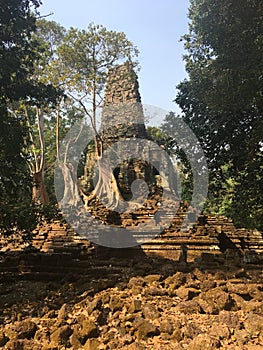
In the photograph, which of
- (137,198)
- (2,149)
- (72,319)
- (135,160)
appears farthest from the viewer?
(135,160)

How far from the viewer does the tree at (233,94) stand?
688cm

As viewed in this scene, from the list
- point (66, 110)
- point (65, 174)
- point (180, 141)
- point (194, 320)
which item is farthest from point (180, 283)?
point (66, 110)

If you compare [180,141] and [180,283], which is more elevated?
[180,141]

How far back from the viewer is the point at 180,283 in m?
5.12

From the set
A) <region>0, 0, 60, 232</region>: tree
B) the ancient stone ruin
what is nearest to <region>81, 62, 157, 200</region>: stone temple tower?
the ancient stone ruin

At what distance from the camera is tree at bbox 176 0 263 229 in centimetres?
688

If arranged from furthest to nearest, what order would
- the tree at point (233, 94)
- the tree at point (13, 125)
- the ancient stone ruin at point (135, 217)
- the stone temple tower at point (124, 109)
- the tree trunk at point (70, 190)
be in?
the stone temple tower at point (124, 109) → the tree trunk at point (70, 190) → the ancient stone ruin at point (135, 217) → the tree at point (233, 94) → the tree at point (13, 125)

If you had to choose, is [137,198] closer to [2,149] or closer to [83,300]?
[2,149]

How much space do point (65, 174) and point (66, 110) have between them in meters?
4.09

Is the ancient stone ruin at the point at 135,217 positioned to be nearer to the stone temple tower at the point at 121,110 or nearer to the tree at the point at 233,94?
the stone temple tower at the point at 121,110

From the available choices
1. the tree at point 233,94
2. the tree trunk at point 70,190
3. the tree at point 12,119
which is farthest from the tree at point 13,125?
the tree trunk at point 70,190

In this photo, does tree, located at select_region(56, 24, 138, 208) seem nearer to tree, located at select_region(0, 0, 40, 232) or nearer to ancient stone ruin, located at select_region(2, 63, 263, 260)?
Result: ancient stone ruin, located at select_region(2, 63, 263, 260)

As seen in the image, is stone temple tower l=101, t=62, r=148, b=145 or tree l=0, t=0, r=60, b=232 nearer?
tree l=0, t=0, r=60, b=232

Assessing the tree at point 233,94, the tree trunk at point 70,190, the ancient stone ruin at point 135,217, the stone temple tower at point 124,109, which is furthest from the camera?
the stone temple tower at point 124,109
